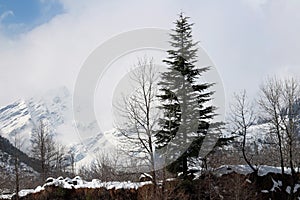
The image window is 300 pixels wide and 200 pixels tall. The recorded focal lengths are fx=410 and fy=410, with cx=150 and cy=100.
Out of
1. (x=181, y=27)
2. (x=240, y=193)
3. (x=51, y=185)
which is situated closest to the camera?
(x=240, y=193)

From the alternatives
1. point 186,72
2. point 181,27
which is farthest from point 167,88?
point 181,27

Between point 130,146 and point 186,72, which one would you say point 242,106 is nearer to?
point 186,72

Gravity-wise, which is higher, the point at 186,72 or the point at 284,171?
the point at 186,72

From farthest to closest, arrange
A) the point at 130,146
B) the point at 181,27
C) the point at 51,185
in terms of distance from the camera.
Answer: the point at 51,185
the point at 181,27
the point at 130,146

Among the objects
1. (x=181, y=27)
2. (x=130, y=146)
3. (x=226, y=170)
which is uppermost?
(x=181, y=27)

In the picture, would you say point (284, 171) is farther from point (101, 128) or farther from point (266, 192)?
point (101, 128)

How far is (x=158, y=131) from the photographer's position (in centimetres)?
→ 2430

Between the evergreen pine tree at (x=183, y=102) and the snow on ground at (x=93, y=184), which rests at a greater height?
the evergreen pine tree at (x=183, y=102)

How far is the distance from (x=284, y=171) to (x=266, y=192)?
291 centimetres

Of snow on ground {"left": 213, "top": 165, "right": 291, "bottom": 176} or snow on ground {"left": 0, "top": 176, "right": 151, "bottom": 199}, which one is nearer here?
snow on ground {"left": 0, "top": 176, "right": 151, "bottom": 199}

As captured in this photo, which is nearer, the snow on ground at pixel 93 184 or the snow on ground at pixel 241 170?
the snow on ground at pixel 93 184

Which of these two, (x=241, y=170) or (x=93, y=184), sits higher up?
(x=241, y=170)

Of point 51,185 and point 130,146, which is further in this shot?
point 51,185

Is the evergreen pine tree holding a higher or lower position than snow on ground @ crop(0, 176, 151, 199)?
higher
